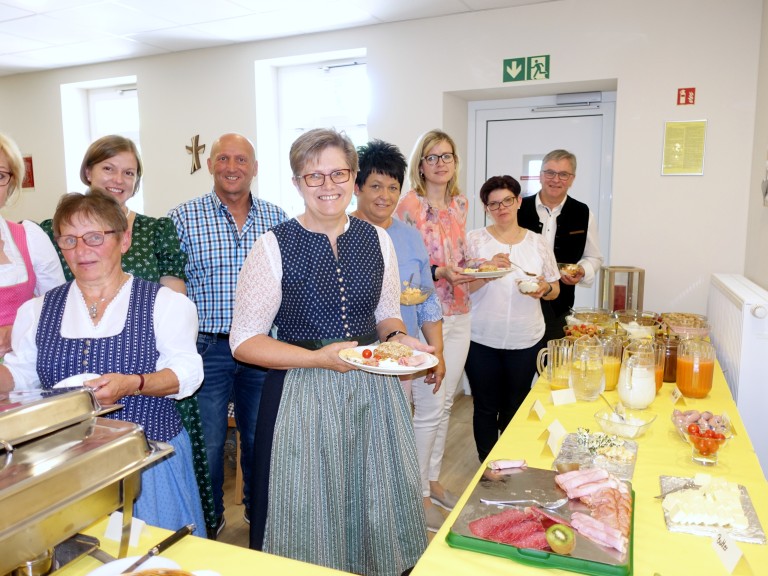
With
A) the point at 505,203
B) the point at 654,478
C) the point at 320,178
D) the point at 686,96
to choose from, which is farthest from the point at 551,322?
the point at 320,178

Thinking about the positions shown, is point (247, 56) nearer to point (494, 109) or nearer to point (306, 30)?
point (306, 30)

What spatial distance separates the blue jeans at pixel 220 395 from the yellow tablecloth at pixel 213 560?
105cm

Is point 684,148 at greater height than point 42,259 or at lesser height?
greater

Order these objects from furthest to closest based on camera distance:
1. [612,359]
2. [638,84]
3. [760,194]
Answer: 1. [638,84]
2. [760,194]
3. [612,359]

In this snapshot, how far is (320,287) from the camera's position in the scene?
1593 millimetres

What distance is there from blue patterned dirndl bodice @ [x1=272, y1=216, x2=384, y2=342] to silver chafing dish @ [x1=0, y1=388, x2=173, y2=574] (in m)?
0.71

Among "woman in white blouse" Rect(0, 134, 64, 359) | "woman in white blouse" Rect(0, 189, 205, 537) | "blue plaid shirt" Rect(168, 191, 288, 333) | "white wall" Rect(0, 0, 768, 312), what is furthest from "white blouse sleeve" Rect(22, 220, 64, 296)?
"white wall" Rect(0, 0, 768, 312)

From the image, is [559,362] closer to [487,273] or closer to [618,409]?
[618,409]

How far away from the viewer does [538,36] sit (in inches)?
151

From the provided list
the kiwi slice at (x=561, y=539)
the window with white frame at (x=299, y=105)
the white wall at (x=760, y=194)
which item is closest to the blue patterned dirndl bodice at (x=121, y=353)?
the kiwi slice at (x=561, y=539)

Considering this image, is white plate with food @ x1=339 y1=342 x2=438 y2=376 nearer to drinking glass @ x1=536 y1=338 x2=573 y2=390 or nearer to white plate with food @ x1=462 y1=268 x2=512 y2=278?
drinking glass @ x1=536 y1=338 x2=573 y2=390

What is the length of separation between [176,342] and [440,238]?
1.36m

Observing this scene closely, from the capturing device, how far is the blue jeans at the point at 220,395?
2.23 m

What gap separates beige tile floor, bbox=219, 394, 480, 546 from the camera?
8.62ft
